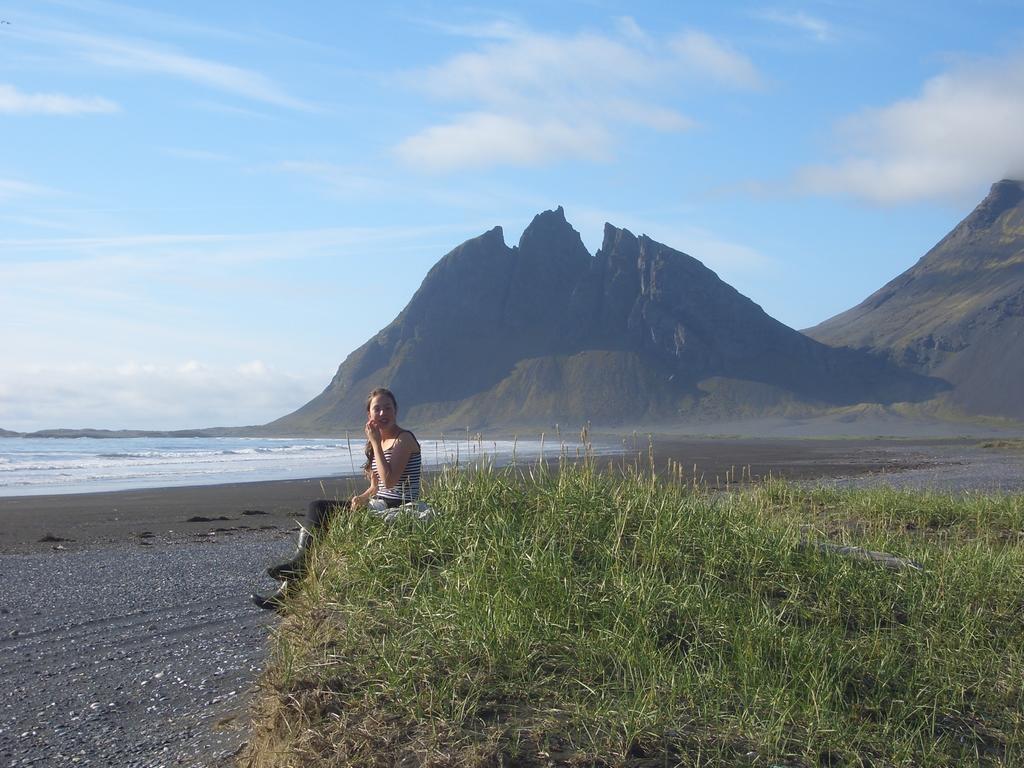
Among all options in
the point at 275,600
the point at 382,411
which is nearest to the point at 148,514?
the point at 382,411

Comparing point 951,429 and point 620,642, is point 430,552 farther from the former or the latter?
point 951,429

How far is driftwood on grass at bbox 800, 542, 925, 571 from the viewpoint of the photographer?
696 centimetres

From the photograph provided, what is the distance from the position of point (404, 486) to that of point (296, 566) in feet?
3.21

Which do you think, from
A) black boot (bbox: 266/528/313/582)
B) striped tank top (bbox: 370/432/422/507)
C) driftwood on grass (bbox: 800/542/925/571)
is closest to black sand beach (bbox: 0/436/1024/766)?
black boot (bbox: 266/528/313/582)

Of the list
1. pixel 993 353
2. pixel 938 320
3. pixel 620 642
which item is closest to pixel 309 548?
pixel 620 642

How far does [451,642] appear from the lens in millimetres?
5055

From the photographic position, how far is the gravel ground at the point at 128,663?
570 centimetres

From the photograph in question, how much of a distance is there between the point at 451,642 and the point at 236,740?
1489mm

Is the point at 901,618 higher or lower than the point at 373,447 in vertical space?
lower

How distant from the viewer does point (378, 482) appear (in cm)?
755

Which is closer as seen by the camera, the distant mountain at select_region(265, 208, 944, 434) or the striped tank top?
the striped tank top

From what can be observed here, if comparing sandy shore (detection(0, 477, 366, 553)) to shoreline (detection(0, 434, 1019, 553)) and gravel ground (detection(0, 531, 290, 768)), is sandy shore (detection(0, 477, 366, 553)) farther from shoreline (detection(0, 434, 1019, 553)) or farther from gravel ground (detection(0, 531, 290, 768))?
gravel ground (detection(0, 531, 290, 768))

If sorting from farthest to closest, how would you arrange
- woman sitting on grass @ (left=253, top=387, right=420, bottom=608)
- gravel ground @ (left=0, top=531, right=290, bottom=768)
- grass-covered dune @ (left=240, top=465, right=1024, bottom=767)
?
woman sitting on grass @ (left=253, top=387, right=420, bottom=608) → gravel ground @ (left=0, top=531, right=290, bottom=768) → grass-covered dune @ (left=240, top=465, right=1024, bottom=767)

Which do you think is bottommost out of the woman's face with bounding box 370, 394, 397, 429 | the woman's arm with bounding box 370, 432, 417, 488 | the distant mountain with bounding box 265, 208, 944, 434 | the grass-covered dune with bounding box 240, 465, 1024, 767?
the grass-covered dune with bounding box 240, 465, 1024, 767
